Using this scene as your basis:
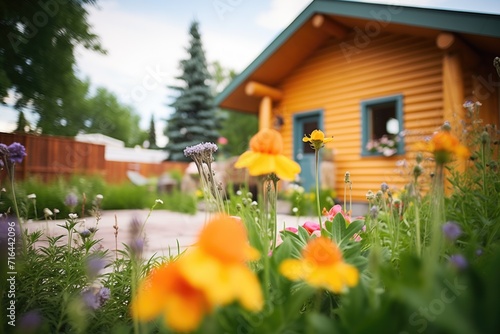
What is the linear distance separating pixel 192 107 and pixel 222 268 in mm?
16646

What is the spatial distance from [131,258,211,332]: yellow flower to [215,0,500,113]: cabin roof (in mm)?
4634

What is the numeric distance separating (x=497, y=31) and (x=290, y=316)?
178 inches

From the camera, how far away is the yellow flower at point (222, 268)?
37 centimetres

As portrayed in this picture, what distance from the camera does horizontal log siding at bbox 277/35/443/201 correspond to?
191 inches

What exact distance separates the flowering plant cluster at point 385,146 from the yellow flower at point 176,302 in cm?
524

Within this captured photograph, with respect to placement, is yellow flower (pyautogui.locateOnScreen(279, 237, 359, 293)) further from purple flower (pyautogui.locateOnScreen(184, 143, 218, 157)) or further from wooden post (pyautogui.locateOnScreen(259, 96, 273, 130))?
wooden post (pyautogui.locateOnScreen(259, 96, 273, 130))

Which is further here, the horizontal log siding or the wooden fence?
the horizontal log siding

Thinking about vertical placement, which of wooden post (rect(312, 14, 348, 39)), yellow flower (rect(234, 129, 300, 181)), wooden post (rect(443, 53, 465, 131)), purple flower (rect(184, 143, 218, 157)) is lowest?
yellow flower (rect(234, 129, 300, 181))

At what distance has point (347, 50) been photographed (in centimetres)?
593

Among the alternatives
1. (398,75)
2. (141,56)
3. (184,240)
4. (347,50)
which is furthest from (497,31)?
(184,240)

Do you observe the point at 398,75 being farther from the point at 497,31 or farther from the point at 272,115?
the point at 272,115

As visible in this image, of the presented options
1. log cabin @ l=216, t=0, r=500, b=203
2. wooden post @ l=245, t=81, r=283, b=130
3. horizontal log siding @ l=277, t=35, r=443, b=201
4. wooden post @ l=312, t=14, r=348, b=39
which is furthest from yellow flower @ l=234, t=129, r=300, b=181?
wooden post @ l=245, t=81, r=283, b=130

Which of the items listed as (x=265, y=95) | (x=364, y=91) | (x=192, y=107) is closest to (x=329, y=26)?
(x=364, y=91)

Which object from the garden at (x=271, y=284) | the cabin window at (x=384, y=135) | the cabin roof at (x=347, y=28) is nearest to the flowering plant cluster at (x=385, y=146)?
the cabin window at (x=384, y=135)
